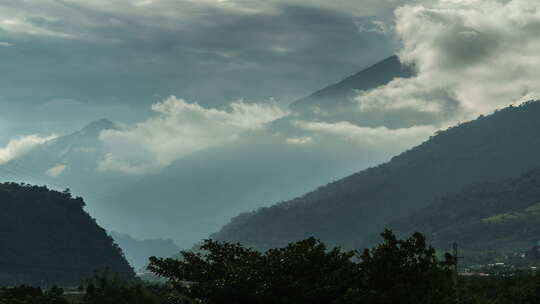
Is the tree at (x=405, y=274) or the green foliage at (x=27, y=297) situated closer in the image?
the tree at (x=405, y=274)

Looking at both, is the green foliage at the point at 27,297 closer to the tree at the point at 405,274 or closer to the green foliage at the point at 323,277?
the green foliage at the point at 323,277

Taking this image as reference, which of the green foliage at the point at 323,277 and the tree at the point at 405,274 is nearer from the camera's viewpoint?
the green foliage at the point at 323,277

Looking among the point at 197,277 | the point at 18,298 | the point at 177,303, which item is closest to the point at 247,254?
the point at 197,277

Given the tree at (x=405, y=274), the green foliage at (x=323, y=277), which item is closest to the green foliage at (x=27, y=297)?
the green foliage at (x=323, y=277)

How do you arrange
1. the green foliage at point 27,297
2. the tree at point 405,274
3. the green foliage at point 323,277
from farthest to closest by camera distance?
the green foliage at point 27,297 → the tree at point 405,274 → the green foliage at point 323,277

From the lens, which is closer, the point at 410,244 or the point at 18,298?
the point at 410,244

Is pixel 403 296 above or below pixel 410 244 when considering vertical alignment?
below

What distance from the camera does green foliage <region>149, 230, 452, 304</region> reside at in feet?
167

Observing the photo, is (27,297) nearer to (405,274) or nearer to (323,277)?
(323,277)

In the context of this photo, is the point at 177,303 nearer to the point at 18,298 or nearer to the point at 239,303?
the point at 239,303

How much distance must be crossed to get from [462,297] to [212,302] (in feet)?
60.6

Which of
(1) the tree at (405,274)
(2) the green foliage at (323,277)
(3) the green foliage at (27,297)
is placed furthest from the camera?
(3) the green foliage at (27,297)

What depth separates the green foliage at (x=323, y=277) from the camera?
50.8 metres

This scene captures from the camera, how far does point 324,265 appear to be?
175 ft
